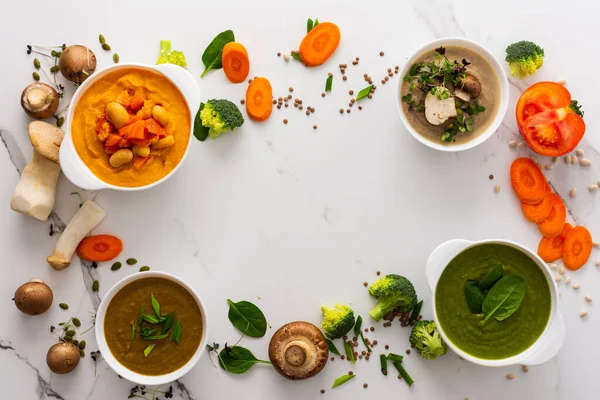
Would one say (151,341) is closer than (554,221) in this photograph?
Yes

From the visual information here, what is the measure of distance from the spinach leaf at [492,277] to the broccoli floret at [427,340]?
363 millimetres

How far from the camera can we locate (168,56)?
3529mm

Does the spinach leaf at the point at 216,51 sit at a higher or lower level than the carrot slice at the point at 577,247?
higher

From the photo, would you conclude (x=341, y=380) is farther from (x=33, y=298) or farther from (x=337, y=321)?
(x=33, y=298)

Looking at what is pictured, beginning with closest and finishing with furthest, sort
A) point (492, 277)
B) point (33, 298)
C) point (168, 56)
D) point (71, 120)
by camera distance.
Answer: point (71, 120) → point (492, 277) → point (33, 298) → point (168, 56)

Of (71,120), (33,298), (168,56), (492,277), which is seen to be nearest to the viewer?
(71,120)

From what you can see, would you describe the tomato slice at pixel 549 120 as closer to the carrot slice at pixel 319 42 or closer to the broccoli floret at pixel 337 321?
the carrot slice at pixel 319 42

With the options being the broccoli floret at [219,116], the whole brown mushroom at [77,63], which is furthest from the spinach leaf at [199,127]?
the whole brown mushroom at [77,63]

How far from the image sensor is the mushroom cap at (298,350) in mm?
3406

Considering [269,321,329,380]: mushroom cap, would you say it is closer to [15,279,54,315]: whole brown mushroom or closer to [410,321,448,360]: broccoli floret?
[410,321,448,360]: broccoli floret

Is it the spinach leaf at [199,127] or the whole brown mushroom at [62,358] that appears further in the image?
the spinach leaf at [199,127]

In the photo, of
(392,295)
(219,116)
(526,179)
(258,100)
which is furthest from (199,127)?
(526,179)

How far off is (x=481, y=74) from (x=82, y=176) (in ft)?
7.16

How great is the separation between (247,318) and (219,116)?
1.14 metres
